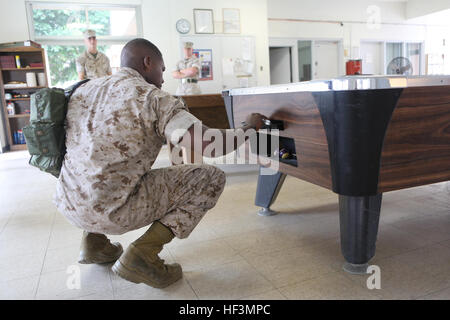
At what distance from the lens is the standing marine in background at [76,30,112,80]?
526cm

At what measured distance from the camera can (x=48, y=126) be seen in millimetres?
1287

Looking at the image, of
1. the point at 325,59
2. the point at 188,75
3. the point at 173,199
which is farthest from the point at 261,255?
the point at 325,59

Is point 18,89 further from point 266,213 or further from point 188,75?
point 266,213

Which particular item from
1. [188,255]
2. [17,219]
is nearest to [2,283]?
[188,255]

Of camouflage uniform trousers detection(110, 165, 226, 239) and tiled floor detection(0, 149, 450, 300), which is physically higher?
camouflage uniform trousers detection(110, 165, 226, 239)

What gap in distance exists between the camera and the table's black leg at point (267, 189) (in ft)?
7.22

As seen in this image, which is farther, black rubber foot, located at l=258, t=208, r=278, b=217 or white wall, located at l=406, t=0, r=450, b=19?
white wall, located at l=406, t=0, r=450, b=19

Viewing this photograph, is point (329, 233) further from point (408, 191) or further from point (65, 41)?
point (65, 41)

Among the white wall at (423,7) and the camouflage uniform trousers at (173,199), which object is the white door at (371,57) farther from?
the camouflage uniform trousers at (173,199)

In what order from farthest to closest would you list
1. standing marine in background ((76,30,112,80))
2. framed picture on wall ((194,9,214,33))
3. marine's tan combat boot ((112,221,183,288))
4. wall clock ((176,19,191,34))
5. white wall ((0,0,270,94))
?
framed picture on wall ((194,9,214,33)) → wall clock ((176,19,191,34)) → white wall ((0,0,270,94)) → standing marine in background ((76,30,112,80)) → marine's tan combat boot ((112,221,183,288))

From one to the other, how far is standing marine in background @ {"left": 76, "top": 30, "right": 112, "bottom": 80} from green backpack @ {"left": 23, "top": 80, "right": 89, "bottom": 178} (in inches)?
168

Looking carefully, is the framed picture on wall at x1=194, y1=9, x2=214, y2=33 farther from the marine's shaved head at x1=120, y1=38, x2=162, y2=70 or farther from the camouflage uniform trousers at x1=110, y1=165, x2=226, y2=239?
the camouflage uniform trousers at x1=110, y1=165, x2=226, y2=239

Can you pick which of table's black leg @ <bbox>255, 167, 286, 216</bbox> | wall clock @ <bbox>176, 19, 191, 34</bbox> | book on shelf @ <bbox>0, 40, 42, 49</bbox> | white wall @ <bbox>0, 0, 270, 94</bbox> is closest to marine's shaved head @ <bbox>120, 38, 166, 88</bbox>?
table's black leg @ <bbox>255, 167, 286, 216</bbox>

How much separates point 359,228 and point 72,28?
6.71 metres
